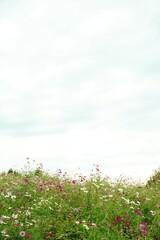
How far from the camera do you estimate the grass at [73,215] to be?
669 cm

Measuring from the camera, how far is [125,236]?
7.05 metres

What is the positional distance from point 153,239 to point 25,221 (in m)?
2.43

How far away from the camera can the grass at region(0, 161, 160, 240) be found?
6.69 metres

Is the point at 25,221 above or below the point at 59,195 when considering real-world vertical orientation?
below

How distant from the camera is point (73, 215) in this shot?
7504mm

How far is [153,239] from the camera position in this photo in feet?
23.4

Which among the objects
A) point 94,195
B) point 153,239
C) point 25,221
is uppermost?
point 94,195

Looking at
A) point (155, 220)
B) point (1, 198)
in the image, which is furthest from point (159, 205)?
point (1, 198)

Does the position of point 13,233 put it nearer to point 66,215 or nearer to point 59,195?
point 66,215

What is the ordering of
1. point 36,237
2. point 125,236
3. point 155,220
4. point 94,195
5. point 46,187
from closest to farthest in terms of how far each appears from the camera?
point 36,237, point 125,236, point 155,220, point 94,195, point 46,187

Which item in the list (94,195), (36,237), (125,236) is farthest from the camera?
(94,195)

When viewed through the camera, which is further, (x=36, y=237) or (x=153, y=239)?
(x=153, y=239)

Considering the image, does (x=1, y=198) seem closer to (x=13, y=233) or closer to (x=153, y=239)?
(x=13, y=233)

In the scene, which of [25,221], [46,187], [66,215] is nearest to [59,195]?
[46,187]
